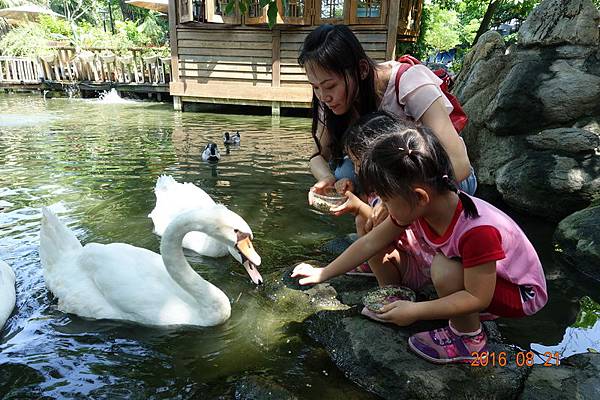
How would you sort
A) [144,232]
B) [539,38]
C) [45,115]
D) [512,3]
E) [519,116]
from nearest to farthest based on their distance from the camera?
[144,232] < [519,116] < [539,38] < [45,115] < [512,3]

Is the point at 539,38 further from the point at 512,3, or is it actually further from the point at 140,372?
the point at 512,3

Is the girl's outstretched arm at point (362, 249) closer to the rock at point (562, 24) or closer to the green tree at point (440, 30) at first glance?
the rock at point (562, 24)

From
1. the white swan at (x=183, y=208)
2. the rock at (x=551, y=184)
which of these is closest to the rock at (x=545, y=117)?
the rock at (x=551, y=184)

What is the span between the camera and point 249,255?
2.77m

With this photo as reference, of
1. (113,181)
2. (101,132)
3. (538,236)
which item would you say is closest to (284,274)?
(538,236)

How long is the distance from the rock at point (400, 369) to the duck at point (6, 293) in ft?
6.67

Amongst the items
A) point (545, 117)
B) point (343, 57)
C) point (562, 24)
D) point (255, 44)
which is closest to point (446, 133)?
point (343, 57)

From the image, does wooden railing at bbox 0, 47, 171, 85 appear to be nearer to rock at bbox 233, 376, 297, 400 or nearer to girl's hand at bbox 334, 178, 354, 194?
girl's hand at bbox 334, 178, 354, 194

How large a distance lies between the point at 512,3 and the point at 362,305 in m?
16.4

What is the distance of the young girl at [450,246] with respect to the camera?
1.96 m

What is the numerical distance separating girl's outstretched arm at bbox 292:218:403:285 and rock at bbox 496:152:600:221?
322 centimetres

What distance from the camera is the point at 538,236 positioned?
4.59 meters

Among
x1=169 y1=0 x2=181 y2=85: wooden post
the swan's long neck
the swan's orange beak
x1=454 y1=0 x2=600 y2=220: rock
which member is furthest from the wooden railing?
the swan's orange beak

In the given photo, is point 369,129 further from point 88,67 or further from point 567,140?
point 88,67
